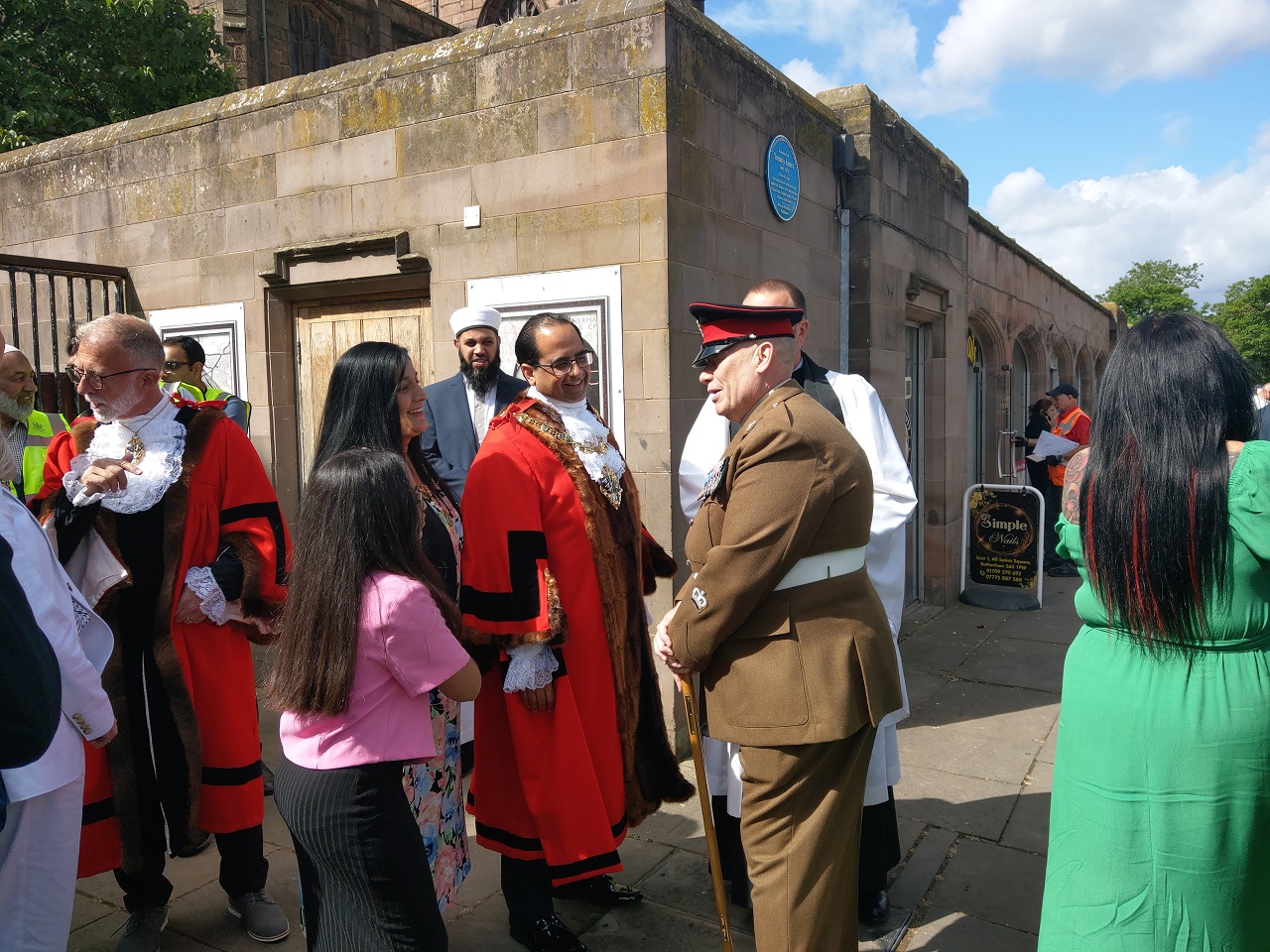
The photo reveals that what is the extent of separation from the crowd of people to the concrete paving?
123 mm

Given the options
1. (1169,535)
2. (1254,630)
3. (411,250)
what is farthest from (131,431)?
(1254,630)

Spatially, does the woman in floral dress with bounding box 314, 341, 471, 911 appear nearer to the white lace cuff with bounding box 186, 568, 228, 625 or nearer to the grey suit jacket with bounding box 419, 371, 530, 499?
the white lace cuff with bounding box 186, 568, 228, 625

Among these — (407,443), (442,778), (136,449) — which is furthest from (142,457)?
(442,778)

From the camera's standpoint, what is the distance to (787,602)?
2320 mm

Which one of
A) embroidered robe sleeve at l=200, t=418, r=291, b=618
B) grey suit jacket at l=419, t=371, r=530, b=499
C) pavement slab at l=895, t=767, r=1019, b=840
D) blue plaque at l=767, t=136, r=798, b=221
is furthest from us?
blue plaque at l=767, t=136, r=798, b=221

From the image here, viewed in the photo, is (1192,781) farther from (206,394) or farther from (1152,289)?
(1152,289)

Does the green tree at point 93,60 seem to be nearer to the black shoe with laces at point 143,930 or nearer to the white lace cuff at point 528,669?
the black shoe with laces at point 143,930

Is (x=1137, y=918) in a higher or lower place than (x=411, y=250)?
lower

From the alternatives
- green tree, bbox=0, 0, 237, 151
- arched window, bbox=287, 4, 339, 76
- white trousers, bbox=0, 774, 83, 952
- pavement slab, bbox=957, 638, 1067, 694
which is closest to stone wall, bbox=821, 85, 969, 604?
pavement slab, bbox=957, 638, 1067, 694

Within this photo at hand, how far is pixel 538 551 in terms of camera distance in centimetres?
279

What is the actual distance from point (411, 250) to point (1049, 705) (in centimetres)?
440

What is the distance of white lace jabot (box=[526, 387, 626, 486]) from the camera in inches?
118

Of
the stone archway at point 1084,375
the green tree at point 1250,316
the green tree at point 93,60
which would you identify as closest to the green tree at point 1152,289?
the green tree at point 1250,316

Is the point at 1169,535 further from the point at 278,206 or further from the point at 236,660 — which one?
the point at 278,206
